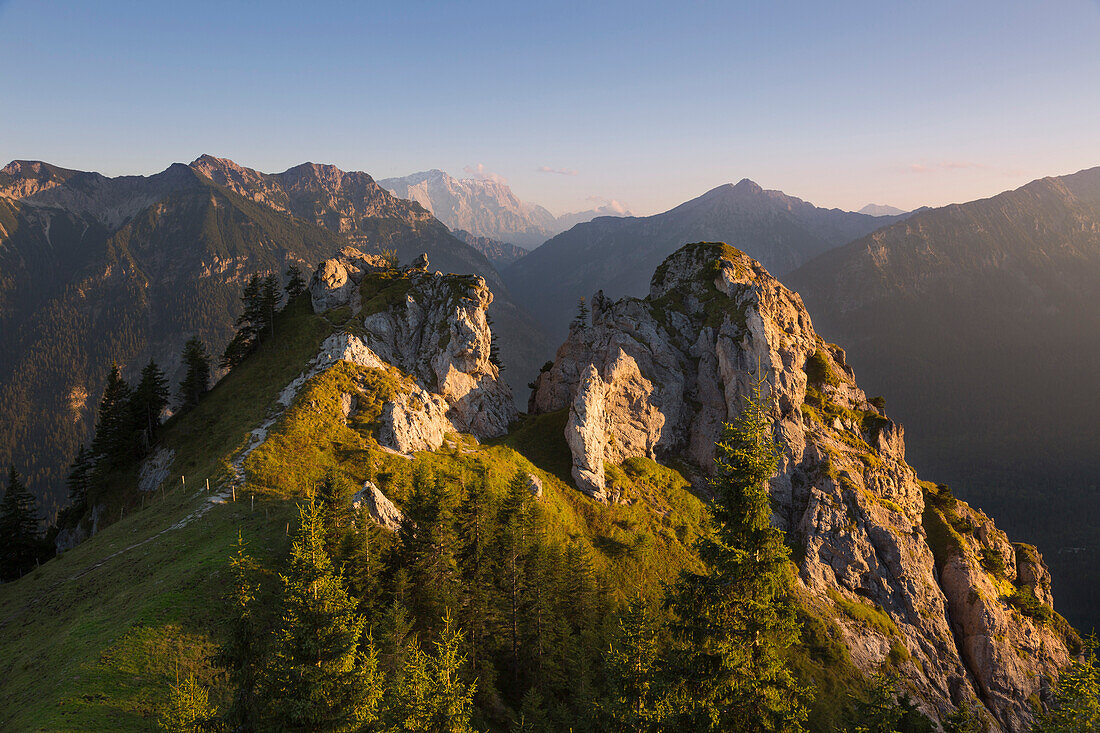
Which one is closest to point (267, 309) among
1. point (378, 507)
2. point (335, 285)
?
point (335, 285)

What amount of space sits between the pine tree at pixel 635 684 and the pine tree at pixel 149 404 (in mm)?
74067

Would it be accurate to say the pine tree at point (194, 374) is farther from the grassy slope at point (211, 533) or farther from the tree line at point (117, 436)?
the grassy slope at point (211, 533)

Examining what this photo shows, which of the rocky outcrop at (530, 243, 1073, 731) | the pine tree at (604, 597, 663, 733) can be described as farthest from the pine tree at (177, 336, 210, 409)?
the pine tree at (604, 597, 663, 733)

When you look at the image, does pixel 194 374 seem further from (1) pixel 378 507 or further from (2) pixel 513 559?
(2) pixel 513 559

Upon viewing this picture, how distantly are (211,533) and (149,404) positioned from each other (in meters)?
42.3

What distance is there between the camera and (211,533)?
42.4 meters

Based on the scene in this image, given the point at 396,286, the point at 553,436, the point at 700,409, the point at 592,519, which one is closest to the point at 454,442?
the point at 553,436

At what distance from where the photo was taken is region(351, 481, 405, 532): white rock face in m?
44.8

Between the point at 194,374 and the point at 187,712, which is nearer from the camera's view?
the point at 187,712

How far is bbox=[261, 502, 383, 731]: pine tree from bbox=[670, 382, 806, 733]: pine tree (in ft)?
47.7

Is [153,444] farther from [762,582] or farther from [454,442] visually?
[762,582]

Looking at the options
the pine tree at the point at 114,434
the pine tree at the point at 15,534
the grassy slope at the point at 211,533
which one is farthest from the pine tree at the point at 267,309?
the pine tree at the point at 15,534

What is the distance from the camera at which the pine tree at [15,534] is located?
64000 millimetres

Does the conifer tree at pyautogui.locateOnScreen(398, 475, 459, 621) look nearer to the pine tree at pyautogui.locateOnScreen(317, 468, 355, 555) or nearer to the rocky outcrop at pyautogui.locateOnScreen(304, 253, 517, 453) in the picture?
the pine tree at pyautogui.locateOnScreen(317, 468, 355, 555)
